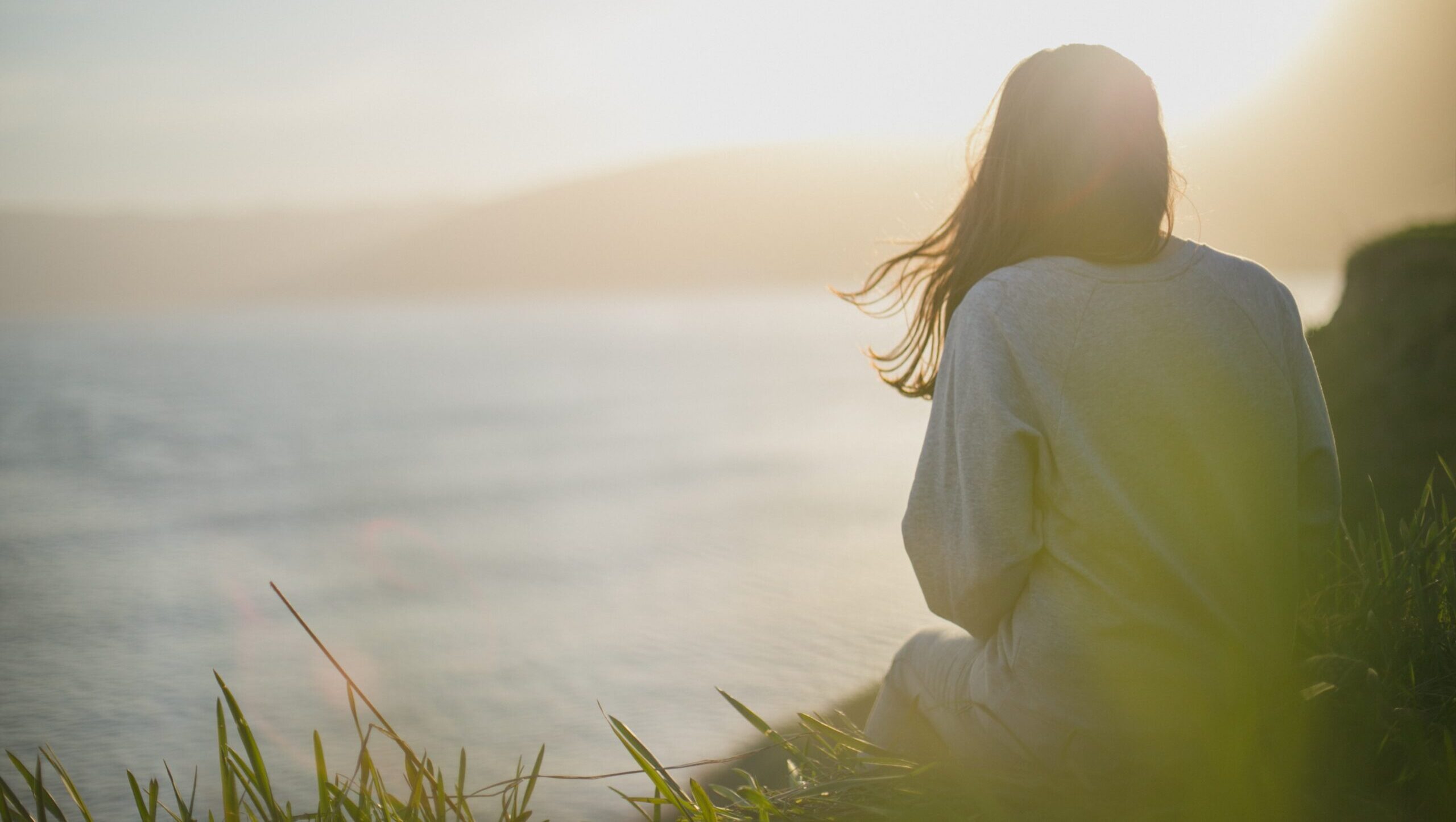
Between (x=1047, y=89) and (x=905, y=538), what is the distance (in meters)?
0.71

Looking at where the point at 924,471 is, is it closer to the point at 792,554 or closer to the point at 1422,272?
the point at 1422,272

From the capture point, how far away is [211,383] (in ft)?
61.0

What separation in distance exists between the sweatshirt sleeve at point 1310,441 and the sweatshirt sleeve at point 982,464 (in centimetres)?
47

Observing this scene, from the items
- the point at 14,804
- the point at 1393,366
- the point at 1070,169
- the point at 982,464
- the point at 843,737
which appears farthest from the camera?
the point at 1393,366

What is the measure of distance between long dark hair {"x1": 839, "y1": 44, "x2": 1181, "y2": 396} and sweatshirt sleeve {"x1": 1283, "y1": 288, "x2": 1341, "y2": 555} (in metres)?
0.26

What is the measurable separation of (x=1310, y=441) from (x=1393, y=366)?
9.09 feet

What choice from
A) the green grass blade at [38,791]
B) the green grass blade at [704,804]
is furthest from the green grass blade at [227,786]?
the green grass blade at [704,804]

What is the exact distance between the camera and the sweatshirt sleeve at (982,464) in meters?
1.38

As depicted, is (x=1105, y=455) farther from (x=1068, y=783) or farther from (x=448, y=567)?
(x=448, y=567)

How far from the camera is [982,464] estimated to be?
138cm

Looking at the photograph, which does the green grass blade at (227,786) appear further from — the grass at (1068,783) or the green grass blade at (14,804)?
the green grass blade at (14,804)

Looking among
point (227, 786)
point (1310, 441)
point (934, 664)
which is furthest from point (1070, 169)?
point (227, 786)

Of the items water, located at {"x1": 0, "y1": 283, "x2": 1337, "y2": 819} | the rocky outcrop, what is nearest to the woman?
the rocky outcrop


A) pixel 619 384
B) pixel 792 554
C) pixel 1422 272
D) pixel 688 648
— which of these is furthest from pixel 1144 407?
pixel 619 384
